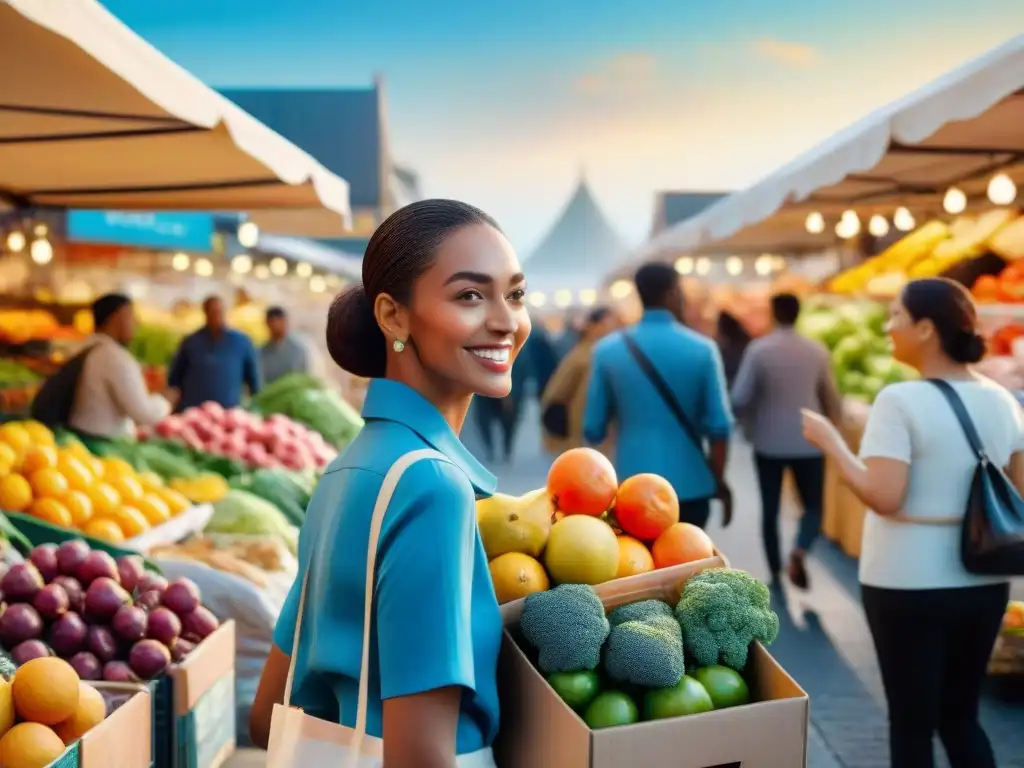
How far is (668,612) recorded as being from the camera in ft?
6.25

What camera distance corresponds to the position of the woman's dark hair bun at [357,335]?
70.2 inches

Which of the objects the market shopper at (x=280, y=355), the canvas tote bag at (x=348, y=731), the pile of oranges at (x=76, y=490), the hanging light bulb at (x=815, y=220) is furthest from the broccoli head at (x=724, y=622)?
the hanging light bulb at (x=815, y=220)

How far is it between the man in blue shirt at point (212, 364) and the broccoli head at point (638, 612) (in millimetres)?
7122

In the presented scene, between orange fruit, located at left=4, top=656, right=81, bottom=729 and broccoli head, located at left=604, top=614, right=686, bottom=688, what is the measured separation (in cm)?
135

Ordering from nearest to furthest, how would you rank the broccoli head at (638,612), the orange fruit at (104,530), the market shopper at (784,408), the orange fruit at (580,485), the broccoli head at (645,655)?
the broccoli head at (645,655) → the broccoli head at (638,612) → the orange fruit at (580,485) → the orange fruit at (104,530) → the market shopper at (784,408)

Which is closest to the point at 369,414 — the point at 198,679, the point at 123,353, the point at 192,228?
the point at 198,679

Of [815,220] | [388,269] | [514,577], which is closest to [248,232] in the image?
[815,220]

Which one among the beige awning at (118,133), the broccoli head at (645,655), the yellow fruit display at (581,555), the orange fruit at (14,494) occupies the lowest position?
the orange fruit at (14,494)

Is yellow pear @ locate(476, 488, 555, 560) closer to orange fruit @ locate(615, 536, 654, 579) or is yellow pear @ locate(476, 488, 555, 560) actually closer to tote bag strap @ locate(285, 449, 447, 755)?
orange fruit @ locate(615, 536, 654, 579)

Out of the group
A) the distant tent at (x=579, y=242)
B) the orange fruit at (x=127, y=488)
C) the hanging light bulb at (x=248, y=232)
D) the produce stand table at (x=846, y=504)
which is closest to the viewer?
the orange fruit at (x=127, y=488)

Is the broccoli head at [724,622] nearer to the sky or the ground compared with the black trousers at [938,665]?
nearer to the sky

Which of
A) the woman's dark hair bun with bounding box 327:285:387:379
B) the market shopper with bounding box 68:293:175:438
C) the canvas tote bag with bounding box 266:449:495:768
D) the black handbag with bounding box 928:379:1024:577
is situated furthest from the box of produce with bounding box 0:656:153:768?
the market shopper with bounding box 68:293:175:438

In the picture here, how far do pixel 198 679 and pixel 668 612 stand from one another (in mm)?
1803

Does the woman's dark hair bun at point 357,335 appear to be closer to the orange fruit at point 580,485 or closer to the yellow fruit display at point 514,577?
the yellow fruit display at point 514,577
